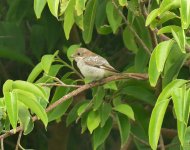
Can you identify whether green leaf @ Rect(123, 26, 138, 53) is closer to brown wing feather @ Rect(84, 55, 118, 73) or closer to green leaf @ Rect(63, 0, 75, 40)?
brown wing feather @ Rect(84, 55, 118, 73)

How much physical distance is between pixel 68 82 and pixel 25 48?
62.0 inches

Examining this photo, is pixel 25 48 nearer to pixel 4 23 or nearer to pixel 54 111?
pixel 4 23

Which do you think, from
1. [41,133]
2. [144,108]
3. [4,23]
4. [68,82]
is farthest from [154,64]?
[41,133]

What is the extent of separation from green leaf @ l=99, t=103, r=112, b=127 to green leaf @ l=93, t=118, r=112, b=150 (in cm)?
13

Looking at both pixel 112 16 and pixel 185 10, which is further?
pixel 112 16

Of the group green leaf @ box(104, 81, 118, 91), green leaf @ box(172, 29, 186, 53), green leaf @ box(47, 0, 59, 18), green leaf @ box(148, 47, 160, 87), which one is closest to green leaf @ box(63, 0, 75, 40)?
green leaf @ box(47, 0, 59, 18)

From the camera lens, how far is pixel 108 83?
16.4ft

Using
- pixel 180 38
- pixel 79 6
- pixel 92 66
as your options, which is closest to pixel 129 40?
pixel 92 66

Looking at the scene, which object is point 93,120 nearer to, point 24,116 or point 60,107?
point 60,107

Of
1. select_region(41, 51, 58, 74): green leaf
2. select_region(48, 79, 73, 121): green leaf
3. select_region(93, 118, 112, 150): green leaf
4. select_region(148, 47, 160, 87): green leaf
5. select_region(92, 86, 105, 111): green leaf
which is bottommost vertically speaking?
select_region(93, 118, 112, 150): green leaf

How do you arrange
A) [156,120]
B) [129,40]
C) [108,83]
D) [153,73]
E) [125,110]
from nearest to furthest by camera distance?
[156,120] → [153,73] → [125,110] → [108,83] → [129,40]

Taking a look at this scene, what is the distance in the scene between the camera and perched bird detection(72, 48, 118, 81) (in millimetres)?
5578

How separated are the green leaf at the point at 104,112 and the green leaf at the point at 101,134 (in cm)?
13

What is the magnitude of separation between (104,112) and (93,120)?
0.09 meters
